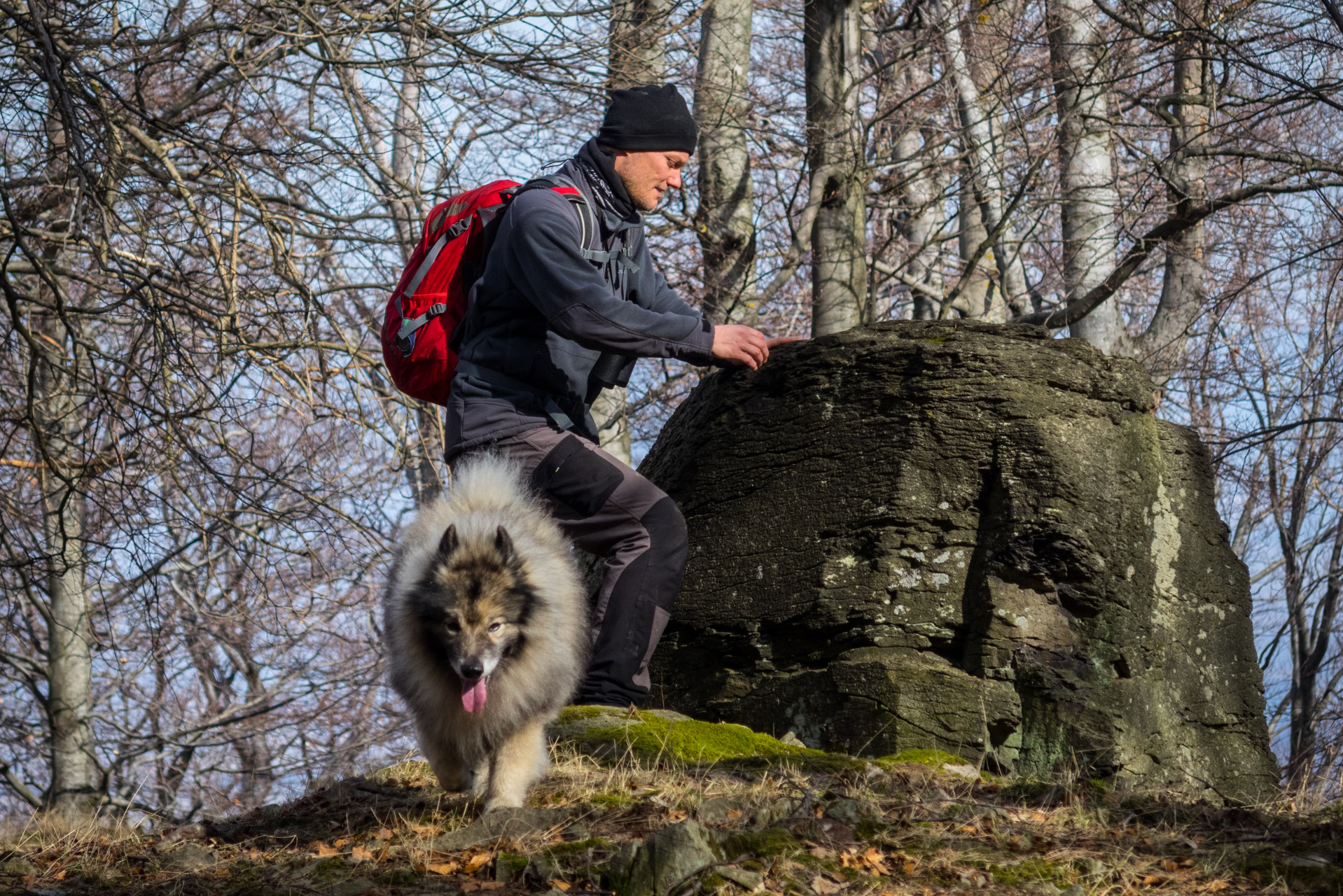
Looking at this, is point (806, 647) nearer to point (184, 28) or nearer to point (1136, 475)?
point (1136, 475)

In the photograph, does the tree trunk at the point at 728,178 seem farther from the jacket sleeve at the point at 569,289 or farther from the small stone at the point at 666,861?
the small stone at the point at 666,861

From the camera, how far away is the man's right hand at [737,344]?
5012 millimetres

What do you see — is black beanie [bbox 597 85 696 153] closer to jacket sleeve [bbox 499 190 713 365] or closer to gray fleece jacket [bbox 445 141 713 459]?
gray fleece jacket [bbox 445 141 713 459]

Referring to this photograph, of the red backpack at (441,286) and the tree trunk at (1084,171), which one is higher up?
the tree trunk at (1084,171)

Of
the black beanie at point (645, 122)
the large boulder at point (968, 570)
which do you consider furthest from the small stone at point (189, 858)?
the black beanie at point (645, 122)

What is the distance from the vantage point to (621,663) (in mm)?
5270

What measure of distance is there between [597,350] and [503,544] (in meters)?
1.12

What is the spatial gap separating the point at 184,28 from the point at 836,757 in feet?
22.7

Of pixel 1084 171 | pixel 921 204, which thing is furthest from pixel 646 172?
pixel 1084 171

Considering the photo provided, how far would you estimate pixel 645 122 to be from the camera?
199 inches

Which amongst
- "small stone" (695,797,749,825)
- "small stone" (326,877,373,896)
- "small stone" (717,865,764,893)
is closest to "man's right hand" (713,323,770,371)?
"small stone" (695,797,749,825)

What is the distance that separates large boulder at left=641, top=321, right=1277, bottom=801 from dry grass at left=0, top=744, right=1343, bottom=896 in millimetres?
758

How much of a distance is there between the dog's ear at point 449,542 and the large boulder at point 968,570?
7.56ft

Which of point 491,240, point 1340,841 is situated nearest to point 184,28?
point 491,240
